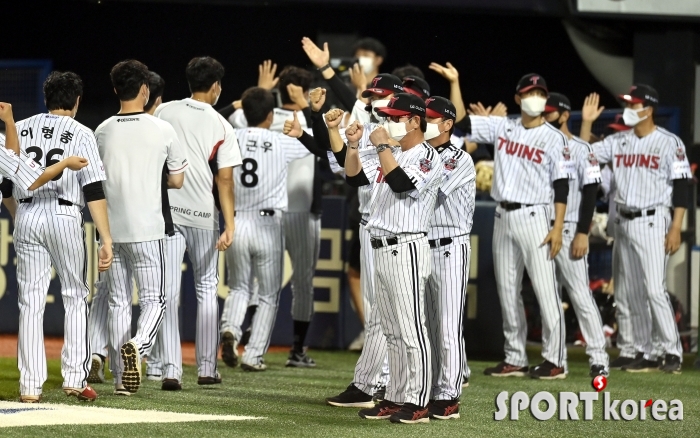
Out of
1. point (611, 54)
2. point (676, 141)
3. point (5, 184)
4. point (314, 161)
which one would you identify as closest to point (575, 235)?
point (676, 141)

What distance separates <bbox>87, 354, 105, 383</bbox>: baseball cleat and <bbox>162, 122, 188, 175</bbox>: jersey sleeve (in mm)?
1243

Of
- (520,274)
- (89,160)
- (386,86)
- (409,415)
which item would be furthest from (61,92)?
(520,274)

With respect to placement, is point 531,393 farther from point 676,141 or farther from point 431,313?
point 676,141

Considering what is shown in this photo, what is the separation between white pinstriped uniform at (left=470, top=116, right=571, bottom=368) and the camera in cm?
833

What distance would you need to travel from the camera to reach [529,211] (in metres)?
8.33

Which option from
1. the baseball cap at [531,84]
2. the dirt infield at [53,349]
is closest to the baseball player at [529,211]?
the baseball cap at [531,84]

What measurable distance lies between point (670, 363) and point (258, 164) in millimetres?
3257

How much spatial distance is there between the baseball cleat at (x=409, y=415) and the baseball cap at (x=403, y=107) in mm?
1374

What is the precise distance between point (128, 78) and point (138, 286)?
1119 millimetres

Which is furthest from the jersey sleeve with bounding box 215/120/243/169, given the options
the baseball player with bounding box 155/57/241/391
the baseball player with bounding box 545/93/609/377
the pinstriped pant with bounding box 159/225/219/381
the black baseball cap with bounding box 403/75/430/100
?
the baseball player with bounding box 545/93/609/377

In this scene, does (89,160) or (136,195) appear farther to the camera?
(136,195)

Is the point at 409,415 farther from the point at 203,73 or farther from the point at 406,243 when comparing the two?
the point at 203,73

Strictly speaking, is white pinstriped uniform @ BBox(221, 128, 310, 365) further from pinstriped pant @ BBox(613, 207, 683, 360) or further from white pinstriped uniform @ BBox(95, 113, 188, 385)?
pinstriped pant @ BBox(613, 207, 683, 360)

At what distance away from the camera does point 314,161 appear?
9008mm
